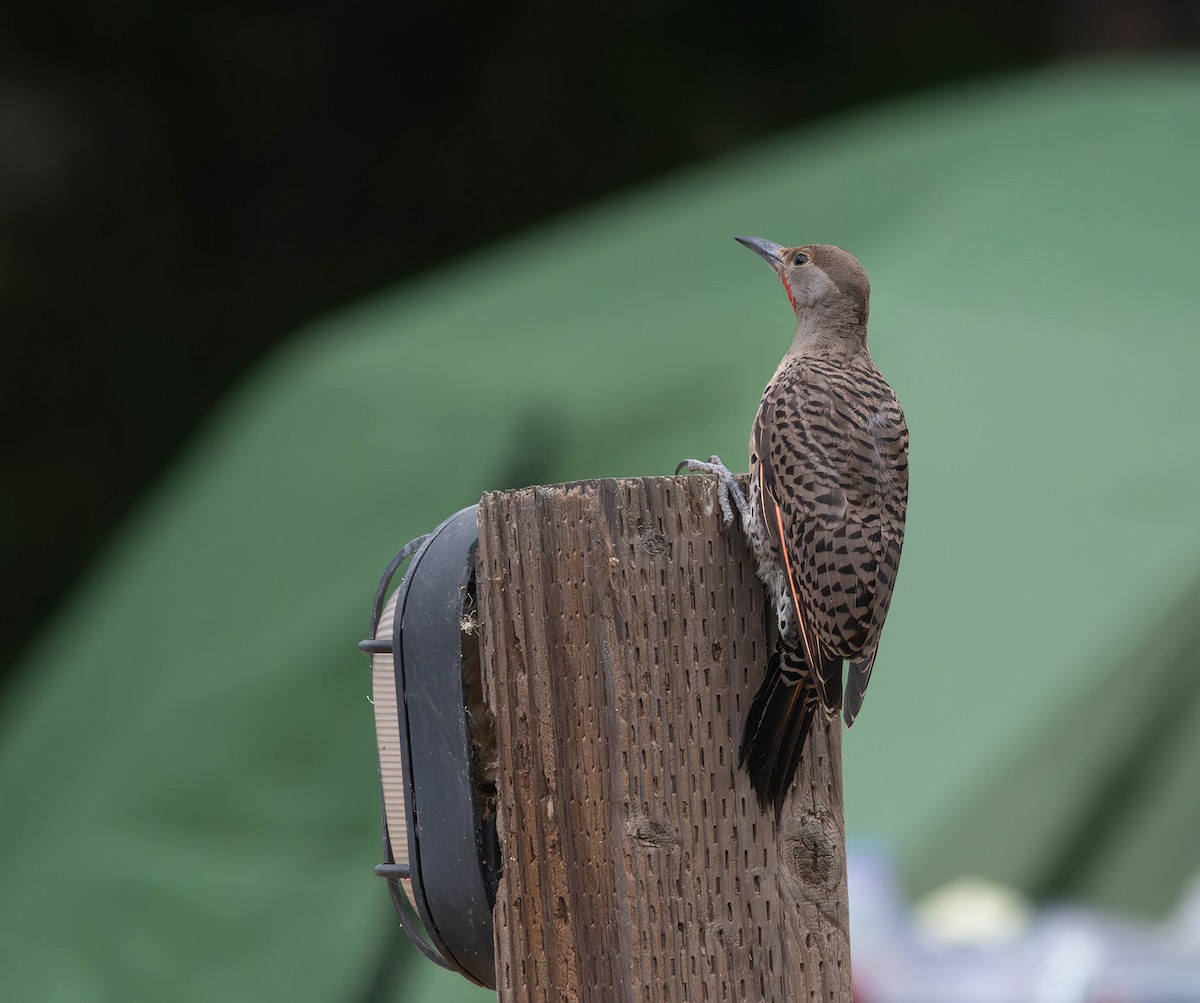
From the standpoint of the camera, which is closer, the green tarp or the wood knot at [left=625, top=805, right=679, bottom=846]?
the wood knot at [left=625, top=805, right=679, bottom=846]

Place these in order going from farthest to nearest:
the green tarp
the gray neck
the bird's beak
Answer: the green tarp < the bird's beak < the gray neck

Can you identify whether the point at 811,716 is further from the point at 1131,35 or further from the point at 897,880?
the point at 1131,35

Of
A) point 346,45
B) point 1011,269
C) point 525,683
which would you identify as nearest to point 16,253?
point 346,45

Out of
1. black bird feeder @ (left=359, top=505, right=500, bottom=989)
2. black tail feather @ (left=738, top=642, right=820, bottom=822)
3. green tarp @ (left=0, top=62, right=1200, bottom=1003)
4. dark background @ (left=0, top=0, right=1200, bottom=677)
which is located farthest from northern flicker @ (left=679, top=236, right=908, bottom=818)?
dark background @ (left=0, top=0, right=1200, bottom=677)

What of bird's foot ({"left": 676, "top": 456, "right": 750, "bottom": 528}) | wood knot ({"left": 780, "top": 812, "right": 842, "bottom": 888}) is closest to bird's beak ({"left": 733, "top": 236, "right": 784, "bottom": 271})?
bird's foot ({"left": 676, "top": 456, "right": 750, "bottom": 528})

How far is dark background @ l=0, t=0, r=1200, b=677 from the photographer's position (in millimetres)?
9422

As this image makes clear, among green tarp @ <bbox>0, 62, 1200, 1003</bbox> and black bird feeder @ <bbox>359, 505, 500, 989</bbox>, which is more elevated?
green tarp @ <bbox>0, 62, 1200, 1003</bbox>

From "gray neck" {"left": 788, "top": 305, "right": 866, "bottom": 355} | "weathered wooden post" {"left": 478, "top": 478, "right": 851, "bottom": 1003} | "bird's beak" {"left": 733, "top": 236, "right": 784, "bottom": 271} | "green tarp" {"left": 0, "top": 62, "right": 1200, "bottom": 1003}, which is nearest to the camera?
"weathered wooden post" {"left": 478, "top": 478, "right": 851, "bottom": 1003}

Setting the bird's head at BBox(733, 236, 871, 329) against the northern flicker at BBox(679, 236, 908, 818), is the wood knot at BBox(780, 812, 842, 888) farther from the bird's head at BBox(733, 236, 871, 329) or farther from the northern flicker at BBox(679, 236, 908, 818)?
the bird's head at BBox(733, 236, 871, 329)

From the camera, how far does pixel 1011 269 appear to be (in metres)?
4.58

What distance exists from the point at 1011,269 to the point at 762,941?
11.4ft

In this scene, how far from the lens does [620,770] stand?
1350 mm

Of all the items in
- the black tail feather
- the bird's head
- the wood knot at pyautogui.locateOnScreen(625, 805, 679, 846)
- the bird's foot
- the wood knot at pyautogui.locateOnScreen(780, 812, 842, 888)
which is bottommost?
the wood knot at pyautogui.locateOnScreen(780, 812, 842, 888)

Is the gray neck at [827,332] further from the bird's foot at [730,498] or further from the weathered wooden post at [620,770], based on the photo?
the weathered wooden post at [620,770]
